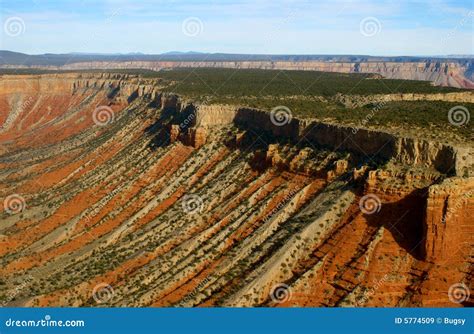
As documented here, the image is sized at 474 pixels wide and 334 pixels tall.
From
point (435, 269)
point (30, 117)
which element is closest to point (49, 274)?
point (435, 269)

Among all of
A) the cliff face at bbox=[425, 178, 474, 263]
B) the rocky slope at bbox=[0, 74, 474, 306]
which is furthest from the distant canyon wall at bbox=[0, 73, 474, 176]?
the cliff face at bbox=[425, 178, 474, 263]

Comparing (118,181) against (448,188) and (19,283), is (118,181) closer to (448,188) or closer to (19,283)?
(19,283)

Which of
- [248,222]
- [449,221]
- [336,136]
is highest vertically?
[336,136]

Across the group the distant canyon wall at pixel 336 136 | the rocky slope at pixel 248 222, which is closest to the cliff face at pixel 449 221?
the rocky slope at pixel 248 222

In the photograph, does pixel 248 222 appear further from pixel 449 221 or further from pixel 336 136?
pixel 449 221

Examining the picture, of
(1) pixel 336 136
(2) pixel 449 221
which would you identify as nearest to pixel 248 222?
(1) pixel 336 136

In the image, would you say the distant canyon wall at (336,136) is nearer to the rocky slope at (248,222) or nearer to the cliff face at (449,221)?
the rocky slope at (248,222)

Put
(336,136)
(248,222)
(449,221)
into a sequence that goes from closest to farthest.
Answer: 1. (449,221)
2. (248,222)
3. (336,136)

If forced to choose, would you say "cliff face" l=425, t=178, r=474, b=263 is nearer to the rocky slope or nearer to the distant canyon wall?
the rocky slope
